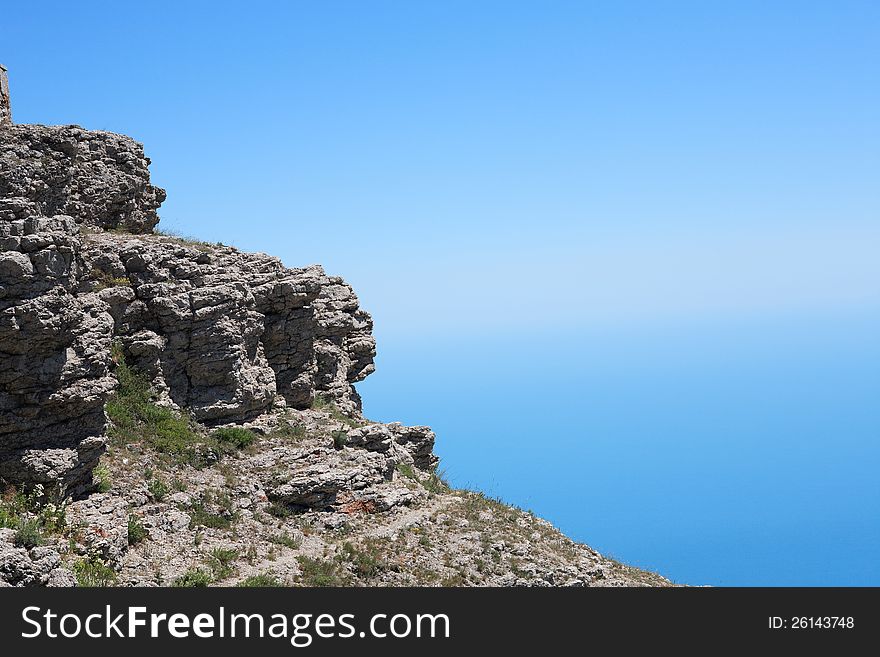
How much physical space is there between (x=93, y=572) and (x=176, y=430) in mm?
6989

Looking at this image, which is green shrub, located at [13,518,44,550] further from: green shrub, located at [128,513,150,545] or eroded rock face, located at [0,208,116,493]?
green shrub, located at [128,513,150,545]

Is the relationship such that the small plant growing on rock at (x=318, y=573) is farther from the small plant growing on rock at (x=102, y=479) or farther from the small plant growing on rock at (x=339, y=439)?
the small plant growing on rock at (x=102, y=479)

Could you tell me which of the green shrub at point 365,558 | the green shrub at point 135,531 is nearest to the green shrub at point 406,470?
the green shrub at point 365,558

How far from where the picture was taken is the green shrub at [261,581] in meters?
19.2

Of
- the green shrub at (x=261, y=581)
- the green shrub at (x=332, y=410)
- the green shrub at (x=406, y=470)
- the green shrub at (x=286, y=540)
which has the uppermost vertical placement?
the green shrub at (x=332, y=410)

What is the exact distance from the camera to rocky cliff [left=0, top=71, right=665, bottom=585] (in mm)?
18953

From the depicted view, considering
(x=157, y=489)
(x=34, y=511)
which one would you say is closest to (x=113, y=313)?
(x=157, y=489)

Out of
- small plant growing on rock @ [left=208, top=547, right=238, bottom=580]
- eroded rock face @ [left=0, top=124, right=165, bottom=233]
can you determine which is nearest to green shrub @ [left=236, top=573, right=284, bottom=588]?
small plant growing on rock @ [left=208, top=547, right=238, bottom=580]

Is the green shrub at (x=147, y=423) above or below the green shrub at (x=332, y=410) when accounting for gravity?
below

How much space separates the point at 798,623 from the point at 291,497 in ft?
53.2

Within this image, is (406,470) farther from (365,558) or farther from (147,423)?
(147,423)

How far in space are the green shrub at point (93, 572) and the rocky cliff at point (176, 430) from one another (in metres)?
0.05

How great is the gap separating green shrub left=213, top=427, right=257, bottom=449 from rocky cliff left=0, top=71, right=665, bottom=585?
2.9 inches

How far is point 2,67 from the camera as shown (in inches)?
968
